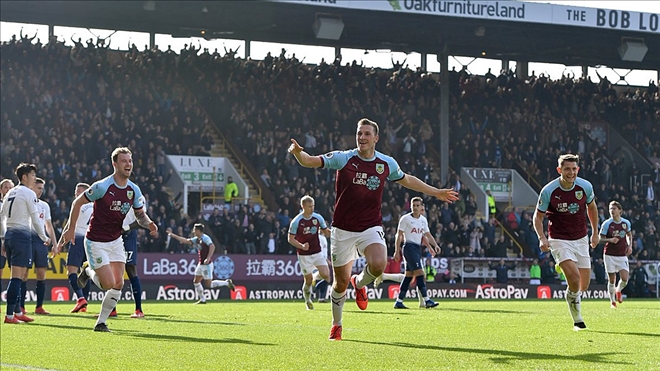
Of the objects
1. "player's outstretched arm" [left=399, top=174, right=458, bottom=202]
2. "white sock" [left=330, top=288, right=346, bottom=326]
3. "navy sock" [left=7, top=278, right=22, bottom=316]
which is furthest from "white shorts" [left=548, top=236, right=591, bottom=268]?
"navy sock" [left=7, top=278, right=22, bottom=316]

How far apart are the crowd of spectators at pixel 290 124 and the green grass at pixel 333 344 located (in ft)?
57.6

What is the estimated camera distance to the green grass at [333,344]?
10.8 metres

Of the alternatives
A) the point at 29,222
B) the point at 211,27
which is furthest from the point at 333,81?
the point at 29,222

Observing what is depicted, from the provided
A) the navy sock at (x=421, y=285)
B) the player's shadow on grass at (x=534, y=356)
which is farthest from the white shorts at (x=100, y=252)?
the navy sock at (x=421, y=285)

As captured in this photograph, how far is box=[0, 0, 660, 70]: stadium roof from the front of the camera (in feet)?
140

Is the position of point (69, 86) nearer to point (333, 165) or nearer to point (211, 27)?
point (211, 27)

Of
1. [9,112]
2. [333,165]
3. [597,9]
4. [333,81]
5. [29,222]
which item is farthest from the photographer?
A: [333,81]

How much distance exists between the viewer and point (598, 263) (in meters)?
41.8

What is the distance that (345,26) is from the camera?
46.0 meters

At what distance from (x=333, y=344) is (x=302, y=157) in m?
2.32

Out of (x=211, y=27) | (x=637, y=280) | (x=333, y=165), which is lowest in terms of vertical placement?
(x=637, y=280)

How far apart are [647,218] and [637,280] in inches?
230

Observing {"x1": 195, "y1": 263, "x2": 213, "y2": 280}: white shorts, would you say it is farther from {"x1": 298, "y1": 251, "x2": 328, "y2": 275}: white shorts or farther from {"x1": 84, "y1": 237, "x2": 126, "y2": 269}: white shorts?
{"x1": 84, "y1": 237, "x2": 126, "y2": 269}: white shorts

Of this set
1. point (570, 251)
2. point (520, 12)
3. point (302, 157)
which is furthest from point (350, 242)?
point (520, 12)
